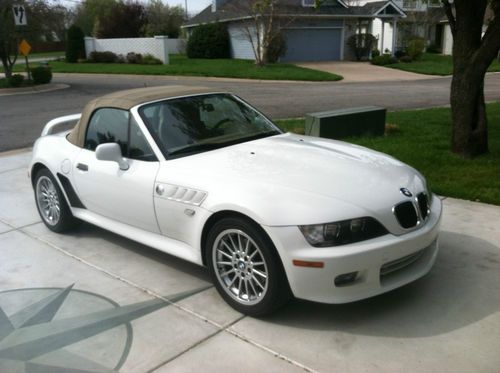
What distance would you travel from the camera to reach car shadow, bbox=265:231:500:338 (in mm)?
3451

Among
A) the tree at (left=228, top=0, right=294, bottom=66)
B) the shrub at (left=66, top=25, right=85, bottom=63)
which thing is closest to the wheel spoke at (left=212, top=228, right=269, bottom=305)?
the tree at (left=228, top=0, right=294, bottom=66)

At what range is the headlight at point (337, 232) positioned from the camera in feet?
10.7

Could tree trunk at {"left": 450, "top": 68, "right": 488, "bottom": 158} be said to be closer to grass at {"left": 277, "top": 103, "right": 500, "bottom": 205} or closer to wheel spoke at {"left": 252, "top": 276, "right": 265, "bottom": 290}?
grass at {"left": 277, "top": 103, "right": 500, "bottom": 205}

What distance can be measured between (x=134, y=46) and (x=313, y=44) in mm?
12058

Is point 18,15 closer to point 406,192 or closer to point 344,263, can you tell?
point 406,192

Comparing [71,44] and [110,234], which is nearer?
[110,234]

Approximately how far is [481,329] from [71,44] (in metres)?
39.0

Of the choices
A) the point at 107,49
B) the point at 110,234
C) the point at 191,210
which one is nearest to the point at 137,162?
the point at 191,210

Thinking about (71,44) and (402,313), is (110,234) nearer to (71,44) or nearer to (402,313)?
(402,313)

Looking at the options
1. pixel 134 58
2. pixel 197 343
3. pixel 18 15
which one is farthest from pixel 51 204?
pixel 134 58

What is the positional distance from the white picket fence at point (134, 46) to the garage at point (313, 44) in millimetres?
7644

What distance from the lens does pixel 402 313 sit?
361cm

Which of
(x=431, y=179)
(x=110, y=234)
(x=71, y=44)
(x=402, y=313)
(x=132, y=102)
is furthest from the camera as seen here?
(x=71, y=44)

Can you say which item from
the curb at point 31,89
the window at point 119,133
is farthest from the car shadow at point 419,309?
the curb at point 31,89
